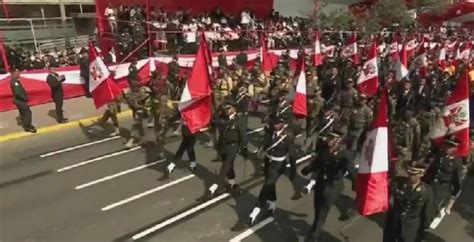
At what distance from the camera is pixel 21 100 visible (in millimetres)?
13555

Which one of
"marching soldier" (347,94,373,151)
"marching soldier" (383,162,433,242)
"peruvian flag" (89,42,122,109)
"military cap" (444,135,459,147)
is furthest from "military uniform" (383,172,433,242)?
"peruvian flag" (89,42,122,109)

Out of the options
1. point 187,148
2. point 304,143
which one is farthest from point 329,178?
point 304,143

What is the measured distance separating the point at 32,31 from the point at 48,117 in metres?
8.42

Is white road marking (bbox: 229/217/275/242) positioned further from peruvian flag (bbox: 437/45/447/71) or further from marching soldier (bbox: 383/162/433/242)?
peruvian flag (bbox: 437/45/447/71)

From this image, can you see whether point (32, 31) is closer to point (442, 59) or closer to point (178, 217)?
point (178, 217)

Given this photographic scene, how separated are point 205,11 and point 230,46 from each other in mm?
4384

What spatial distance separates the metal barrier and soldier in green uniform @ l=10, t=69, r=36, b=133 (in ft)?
26.6

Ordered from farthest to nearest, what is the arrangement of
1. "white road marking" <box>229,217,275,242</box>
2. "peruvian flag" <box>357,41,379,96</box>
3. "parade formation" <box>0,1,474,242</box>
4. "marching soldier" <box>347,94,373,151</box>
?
"peruvian flag" <box>357,41,379,96</box>, "marching soldier" <box>347,94,373,151</box>, "white road marking" <box>229,217,275,242</box>, "parade formation" <box>0,1,474,242</box>

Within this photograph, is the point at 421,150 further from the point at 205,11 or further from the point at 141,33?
the point at 205,11

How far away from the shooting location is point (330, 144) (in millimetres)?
7738

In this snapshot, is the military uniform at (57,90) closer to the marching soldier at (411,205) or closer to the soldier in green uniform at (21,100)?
the soldier in green uniform at (21,100)

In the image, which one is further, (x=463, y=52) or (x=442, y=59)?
(x=463, y=52)

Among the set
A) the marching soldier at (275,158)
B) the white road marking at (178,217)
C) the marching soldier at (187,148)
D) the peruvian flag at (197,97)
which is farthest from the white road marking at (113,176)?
the marching soldier at (275,158)

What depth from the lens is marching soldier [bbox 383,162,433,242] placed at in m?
6.79
